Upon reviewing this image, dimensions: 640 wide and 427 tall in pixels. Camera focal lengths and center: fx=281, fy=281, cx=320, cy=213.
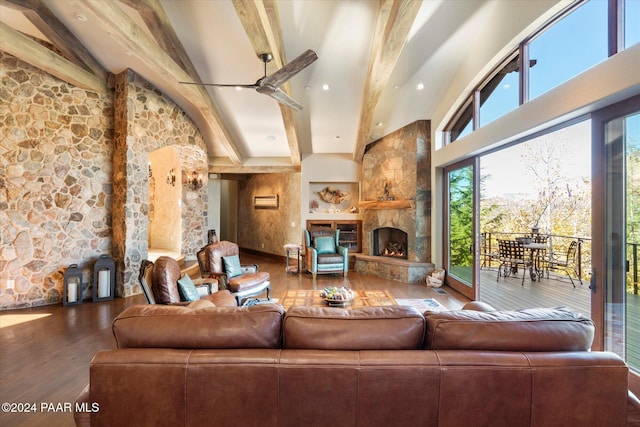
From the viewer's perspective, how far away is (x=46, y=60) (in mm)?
3641

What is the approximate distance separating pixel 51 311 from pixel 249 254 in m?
5.63

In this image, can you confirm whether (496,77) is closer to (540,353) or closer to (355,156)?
(355,156)

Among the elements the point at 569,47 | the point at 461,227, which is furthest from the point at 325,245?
the point at 569,47

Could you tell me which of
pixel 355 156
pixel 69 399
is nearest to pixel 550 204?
pixel 355 156

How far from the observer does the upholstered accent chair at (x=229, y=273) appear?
3873mm

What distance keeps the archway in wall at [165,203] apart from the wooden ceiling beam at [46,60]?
2.37 metres

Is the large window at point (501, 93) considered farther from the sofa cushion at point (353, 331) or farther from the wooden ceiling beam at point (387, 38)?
the sofa cushion at point (353, 331)

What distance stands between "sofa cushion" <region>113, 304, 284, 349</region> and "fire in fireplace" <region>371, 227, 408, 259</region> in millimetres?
5488

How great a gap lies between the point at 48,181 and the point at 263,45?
3.70m

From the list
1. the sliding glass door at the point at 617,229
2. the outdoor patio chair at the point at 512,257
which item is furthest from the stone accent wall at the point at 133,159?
the outdoor patio chair at the point at 512,257

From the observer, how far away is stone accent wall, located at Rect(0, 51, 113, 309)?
12.6 feet

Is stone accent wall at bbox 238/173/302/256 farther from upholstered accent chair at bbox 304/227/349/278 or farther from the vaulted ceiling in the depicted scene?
the vaulted ceiling

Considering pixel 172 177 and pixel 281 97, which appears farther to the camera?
pixel 172 177

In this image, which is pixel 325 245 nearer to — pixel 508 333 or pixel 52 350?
pixel 52 350
